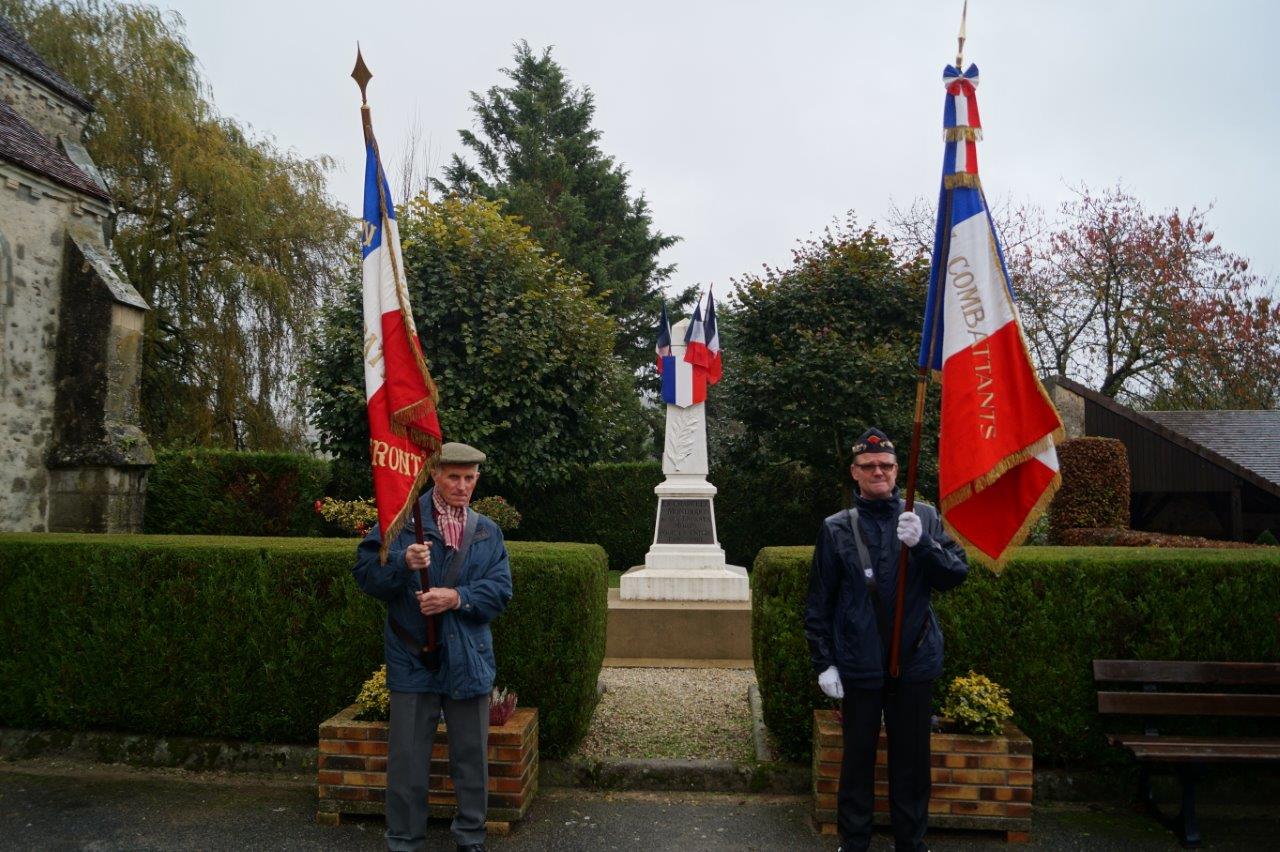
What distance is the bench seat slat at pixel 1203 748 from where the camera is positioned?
13.7 feet

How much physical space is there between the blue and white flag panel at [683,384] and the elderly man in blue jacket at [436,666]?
708cm

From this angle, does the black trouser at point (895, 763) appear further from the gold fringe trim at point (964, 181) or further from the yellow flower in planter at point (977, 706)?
the gold fringe trim at point (964, 181)

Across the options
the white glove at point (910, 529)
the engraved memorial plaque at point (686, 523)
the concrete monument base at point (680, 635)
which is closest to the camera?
the white glove at point (910, 529)

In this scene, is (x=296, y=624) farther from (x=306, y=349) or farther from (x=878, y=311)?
(x=306, y=349)

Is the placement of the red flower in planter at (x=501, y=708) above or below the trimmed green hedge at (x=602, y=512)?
below

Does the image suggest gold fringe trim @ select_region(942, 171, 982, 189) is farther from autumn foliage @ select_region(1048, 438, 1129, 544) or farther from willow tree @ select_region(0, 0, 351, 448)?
willow tree @ select_region(0, 0, 351, 448)

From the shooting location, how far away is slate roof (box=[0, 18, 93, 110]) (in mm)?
12984

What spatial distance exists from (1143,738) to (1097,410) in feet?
52.6

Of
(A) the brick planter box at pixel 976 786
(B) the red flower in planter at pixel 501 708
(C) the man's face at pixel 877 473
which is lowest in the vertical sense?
(A) the brick planter box at pixel 976 786

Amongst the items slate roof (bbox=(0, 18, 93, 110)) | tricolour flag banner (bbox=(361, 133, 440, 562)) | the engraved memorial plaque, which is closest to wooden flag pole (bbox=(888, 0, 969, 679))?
tricolour flag banner (bbox=(361, 133, 440, 562))

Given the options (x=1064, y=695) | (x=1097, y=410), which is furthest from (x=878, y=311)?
(x=1064, y=695)

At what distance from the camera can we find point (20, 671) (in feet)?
17.8

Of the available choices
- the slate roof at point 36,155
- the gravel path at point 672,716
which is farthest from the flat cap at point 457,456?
the slate roof at point 36,155

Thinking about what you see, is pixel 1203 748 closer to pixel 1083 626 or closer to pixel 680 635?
pixel 1083 626
